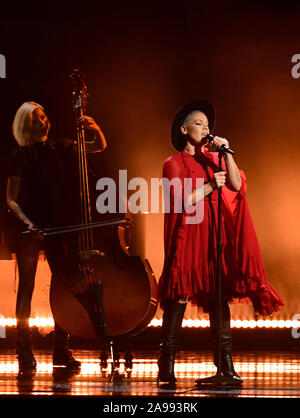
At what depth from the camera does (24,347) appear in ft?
12.7

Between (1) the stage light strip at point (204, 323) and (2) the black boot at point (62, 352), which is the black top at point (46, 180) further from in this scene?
(1) the stage light strip at point (204, 323)

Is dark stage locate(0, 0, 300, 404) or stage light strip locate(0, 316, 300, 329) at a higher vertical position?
dark stage locate(0, 0, 300, 404)

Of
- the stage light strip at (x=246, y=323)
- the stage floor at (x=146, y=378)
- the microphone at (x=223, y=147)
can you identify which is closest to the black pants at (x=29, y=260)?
the stage floor at (x=146, y=378)

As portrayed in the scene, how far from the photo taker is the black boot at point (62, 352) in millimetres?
3973

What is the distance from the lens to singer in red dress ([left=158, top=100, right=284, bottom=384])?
10.8 feet

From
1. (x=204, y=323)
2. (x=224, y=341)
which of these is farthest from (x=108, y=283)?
(x=204, y=323)

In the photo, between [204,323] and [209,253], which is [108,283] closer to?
[209,253]

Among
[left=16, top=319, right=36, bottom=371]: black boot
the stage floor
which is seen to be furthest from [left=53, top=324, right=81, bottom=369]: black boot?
[left=16, top=319, right=36, bottom=371]: black boot

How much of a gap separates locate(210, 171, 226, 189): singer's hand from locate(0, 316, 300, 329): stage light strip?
83.4 inches

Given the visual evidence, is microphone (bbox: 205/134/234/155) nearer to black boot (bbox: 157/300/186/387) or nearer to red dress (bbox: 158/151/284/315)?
red dress (bbox: 158/151/284/315)

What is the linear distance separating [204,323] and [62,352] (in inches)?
55.8

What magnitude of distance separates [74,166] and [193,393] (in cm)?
137

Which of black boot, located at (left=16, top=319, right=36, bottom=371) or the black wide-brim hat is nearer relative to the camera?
the black wide-brim hat
